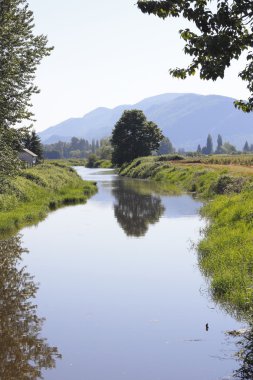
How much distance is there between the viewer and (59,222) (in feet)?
106

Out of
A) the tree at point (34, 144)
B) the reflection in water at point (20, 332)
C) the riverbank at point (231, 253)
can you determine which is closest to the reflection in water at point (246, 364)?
the riverbank at point (231, 253)

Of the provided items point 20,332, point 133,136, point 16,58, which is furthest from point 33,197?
point 133,136

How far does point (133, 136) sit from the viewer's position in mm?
113750

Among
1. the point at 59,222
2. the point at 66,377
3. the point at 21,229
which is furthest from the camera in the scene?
the point at 59,222

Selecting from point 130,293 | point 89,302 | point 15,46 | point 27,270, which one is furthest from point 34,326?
point 15,46

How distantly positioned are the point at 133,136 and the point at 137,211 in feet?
249

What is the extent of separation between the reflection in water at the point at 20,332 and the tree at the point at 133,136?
3726 inches

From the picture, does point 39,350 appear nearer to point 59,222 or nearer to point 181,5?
point 181,5

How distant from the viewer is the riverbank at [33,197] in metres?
28.6

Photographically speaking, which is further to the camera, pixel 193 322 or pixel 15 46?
pixel 15 46

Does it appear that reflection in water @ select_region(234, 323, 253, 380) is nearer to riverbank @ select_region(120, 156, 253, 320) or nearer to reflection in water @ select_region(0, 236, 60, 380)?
riverbank @ select_region(120, 156, 253, 320)

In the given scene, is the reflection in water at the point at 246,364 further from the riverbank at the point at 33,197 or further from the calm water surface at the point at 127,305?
the riverbank at the point at 33,197

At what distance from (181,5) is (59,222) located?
25.2 metres

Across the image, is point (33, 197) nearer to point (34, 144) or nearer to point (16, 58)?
point (16, 58)
